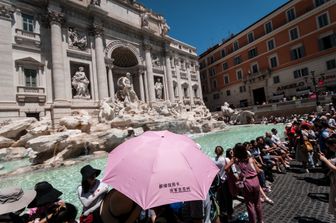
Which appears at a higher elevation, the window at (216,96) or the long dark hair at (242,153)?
the window at (216,96)

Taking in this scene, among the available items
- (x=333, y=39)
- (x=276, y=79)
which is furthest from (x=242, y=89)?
(x=333, y=39)

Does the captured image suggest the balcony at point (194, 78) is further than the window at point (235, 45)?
Yes

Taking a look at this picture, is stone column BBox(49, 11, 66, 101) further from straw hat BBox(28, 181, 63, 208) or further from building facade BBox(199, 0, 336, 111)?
building facade BBox(199, 0, 336, 111)

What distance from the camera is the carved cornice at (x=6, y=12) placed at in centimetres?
1738

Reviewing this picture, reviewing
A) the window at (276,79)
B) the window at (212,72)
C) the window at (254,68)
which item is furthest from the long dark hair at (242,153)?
the window at (212,72)

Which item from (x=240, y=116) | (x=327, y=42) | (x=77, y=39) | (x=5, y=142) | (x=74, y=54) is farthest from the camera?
(x=240, y=116)

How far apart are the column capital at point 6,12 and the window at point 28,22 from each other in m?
1.07

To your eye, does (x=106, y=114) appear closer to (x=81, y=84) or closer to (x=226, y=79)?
(x=81, y=84)

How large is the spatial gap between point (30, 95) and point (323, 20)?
107 ft

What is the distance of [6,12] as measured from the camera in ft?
57.7

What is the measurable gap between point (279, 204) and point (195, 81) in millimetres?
36249

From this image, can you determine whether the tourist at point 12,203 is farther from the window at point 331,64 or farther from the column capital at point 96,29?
the window at point 331,64

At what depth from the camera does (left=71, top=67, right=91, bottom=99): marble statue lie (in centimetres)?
2117

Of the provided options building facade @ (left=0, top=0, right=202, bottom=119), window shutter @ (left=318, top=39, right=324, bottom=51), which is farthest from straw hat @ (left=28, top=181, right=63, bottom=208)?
window shutter @ (left=318, top=39, right=324, bottom=51)
